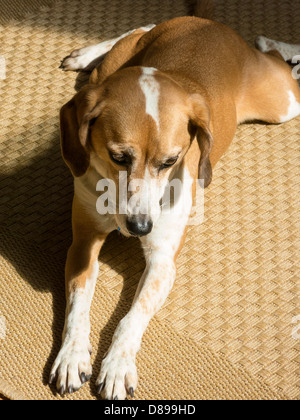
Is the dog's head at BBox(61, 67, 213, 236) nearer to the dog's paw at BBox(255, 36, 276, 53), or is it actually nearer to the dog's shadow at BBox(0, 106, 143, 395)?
the dog's shadow at BBox(0, 106, 143, 395)

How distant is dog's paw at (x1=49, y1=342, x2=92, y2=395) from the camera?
2.08 m

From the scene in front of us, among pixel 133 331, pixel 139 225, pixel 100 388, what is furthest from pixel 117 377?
pixel 139 225

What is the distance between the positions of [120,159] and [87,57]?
1430 mm

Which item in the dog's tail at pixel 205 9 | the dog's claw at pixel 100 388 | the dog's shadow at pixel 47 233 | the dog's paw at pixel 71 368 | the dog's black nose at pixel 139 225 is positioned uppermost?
the dog's tail at pixel 205 9

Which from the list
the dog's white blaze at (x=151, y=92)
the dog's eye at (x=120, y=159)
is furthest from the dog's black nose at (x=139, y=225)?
the dog's white blaze at (x=151, y=92)

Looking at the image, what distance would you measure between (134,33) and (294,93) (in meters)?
0.88

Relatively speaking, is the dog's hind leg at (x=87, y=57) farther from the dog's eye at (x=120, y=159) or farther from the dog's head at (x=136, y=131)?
the dog's eye at (x=120, y=159)

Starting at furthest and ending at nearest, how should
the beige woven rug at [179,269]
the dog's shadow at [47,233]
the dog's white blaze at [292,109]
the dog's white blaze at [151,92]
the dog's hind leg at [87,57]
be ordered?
the dog's hind leg at [87,57] < the dog's white blaze at [292,109] < the dog's shadow at [47,233] < the beige woven rug at [179,269] < the dog's white blaze at [151,92]

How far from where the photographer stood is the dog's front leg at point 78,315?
2088 millimetres

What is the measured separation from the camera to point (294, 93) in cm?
306

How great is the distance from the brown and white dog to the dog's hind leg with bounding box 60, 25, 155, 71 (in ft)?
1.00

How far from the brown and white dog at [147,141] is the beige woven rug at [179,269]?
11cm

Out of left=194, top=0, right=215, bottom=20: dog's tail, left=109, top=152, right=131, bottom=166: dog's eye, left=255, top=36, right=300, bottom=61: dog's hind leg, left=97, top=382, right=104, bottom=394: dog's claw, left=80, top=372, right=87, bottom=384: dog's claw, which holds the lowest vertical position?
left=97, top=382, right=104, bottom=394: dog's claw

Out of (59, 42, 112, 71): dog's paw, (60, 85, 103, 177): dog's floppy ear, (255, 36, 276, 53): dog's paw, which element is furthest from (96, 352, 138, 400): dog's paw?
(255, 36, 276, 53): dog's paw
